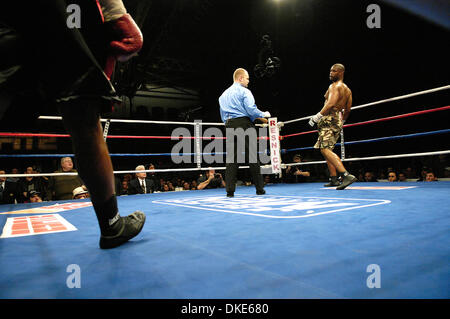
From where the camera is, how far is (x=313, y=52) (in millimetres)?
6895

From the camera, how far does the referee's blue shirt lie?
7.94 feet

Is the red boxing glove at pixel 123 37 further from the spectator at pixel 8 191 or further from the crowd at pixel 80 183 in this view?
the spectator at pixel 8 191

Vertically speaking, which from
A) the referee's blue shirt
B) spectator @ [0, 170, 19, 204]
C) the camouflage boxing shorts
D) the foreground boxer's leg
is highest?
the referee's blue shirt

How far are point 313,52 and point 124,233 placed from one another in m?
7.13

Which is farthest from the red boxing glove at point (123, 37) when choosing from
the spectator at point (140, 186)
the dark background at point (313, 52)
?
the dark background at point (313, 52)

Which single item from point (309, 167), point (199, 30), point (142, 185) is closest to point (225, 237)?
point (142, 185)

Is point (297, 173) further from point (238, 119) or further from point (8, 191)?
point (8, 191)

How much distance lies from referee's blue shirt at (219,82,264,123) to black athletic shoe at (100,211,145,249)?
1.67 metres

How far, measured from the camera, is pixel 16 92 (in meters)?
0.74

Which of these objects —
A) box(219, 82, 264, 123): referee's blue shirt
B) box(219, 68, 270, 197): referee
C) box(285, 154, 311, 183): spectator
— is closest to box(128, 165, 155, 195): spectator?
box(219, 68, 270, 197): referee

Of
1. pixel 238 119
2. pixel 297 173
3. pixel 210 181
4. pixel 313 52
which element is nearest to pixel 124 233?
pixel 238 119

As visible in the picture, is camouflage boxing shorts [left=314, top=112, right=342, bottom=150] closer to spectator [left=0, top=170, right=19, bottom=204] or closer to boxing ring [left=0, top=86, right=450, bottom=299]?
boxing ring [left=0, top=86, right=450, bottom=299]

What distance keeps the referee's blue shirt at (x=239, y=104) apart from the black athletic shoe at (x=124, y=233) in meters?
1.67
